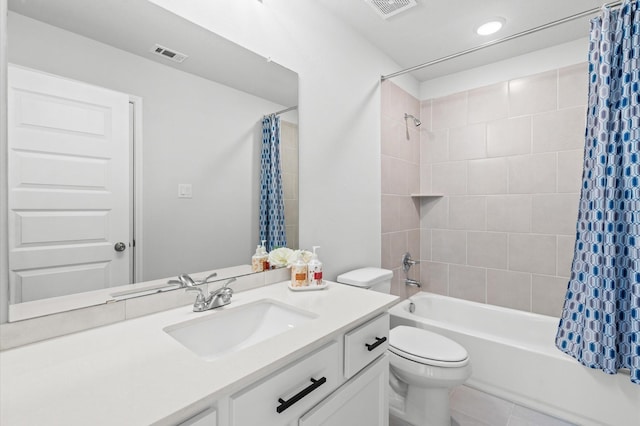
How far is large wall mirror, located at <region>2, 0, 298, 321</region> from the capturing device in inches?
33.5

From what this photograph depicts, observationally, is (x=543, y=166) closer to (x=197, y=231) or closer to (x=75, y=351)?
(x=197, y=231)

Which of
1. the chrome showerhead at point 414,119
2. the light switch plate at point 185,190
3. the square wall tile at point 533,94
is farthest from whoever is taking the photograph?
the chrome showerhead at point 414,119

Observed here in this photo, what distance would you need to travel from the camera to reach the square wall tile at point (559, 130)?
212 cm

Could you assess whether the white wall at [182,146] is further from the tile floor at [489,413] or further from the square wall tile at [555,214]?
the square wall tile at [555,214]

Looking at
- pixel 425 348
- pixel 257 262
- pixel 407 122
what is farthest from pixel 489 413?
pixel 407 122

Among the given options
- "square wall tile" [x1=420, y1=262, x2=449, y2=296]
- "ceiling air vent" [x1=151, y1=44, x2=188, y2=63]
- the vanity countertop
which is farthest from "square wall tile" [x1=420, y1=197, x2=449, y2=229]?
"ceiling air vent" [x1=151, y1=44, x2=188, y2=63]

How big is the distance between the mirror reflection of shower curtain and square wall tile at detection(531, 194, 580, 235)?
1983 millimetres

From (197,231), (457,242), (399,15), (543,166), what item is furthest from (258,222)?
(543,166)

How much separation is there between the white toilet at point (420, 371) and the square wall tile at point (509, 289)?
1031 millimetres

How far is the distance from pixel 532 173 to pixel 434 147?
81 cm

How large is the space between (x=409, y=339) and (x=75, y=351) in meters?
1.55

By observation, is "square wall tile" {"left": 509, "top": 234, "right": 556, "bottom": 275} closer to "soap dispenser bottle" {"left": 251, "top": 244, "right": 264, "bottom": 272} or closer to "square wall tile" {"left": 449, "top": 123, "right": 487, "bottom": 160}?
"square wall tile" {"left": 449, "top": 123, "right": 487, "bottom": 160}

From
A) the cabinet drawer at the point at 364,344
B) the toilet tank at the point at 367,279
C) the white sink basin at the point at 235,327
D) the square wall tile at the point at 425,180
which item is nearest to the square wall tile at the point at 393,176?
the square wall tile at the point at 425,180

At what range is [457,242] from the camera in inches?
105
